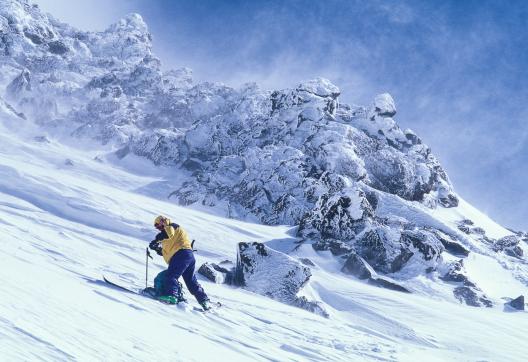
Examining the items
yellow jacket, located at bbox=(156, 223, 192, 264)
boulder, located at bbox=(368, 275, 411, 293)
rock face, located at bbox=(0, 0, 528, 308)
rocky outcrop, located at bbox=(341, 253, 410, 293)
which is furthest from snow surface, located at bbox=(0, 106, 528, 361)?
rock face, located at bbox=(0, 0, 528, 308)

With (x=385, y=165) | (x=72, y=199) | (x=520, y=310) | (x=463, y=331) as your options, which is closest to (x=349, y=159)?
(x=385, y=165)

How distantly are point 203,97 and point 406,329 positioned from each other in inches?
4810

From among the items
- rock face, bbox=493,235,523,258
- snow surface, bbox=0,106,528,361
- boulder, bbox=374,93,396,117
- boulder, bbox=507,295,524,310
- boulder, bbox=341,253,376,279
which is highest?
boulder, bbox=374,93,396,117

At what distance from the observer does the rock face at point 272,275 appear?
15781mm

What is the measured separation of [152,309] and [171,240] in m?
1.85

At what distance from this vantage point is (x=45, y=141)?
87375 millimetres

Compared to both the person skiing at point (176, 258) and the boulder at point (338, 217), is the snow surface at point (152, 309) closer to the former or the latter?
the person skiing at point (176, 258)

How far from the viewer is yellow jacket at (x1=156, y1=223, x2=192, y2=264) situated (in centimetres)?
1041

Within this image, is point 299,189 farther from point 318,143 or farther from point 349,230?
point 349,230

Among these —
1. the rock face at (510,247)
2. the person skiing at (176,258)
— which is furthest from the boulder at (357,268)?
the rock face at (510,247)

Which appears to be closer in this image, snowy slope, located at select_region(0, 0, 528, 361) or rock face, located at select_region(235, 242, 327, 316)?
snowy slope, located at select_region(0, 0, 528, 361)

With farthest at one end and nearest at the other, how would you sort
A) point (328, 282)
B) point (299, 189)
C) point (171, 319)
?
1. point (299, 189)
2. point (328, 282)
3. point (171, 319)

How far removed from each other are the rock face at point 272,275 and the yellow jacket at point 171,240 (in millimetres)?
6063

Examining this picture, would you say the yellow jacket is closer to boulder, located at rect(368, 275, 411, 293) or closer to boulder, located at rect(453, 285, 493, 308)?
boulder, located at rect(368, 275, 411, 293)
